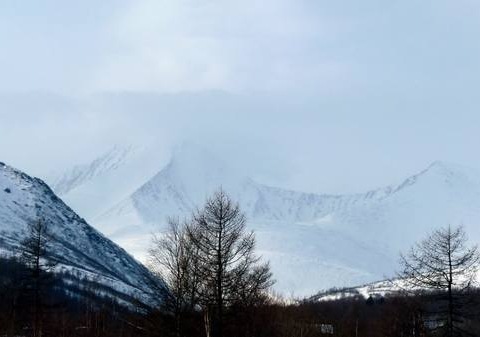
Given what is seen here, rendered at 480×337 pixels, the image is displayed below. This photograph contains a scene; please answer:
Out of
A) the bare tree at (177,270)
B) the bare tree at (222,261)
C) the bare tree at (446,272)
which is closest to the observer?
the bare tree at (177,270)

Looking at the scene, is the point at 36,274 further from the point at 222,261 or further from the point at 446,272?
the point at 446,272

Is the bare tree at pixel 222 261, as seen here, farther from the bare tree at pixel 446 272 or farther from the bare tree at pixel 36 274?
the bare tree at pixel 36 274

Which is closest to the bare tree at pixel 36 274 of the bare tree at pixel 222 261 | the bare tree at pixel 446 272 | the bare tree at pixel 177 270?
the bare tree at pixel 177 270

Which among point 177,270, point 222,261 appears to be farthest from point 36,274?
point 222,261

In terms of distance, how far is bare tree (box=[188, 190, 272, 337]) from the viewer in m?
37.8

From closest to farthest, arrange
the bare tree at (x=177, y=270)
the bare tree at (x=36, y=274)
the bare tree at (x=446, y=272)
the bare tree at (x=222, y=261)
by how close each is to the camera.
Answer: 1. the bare tree at (x=177, y=270)
2. the bare tree at (x=222, y=261)
3. the bare tree at (x=446, y=272)
4. the bare tree at (x=36, y=274)

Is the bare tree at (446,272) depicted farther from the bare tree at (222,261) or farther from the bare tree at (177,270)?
the bare tree at (177,270)

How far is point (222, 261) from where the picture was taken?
38.8 metres

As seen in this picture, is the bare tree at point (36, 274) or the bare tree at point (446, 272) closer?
the bare tree at point (446, 272)

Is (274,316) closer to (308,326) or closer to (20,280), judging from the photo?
(308,326)

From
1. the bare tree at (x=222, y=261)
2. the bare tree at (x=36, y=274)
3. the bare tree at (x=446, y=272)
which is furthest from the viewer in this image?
the bare tree at (x=36, y=274)

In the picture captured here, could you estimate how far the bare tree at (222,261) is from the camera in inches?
1487

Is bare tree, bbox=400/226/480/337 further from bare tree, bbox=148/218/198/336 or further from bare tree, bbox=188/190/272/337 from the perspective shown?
bare tree, bbox=148/218/198/336

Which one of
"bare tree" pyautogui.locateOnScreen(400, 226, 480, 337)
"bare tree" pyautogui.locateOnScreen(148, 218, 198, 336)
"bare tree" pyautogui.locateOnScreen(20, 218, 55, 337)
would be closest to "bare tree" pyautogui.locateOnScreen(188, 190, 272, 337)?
"bare tree" pyautogui.locateOnScreen(148, 218, 198, 336)
